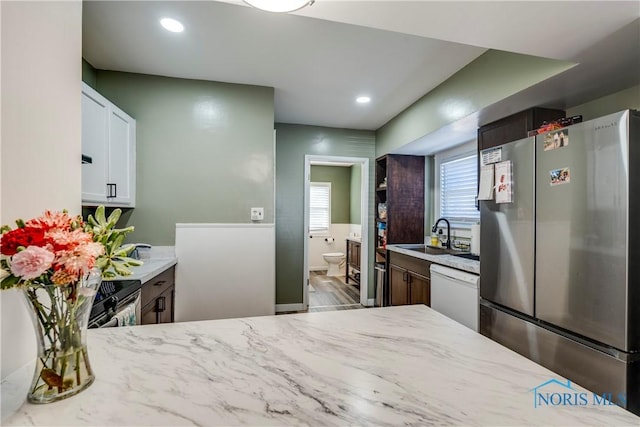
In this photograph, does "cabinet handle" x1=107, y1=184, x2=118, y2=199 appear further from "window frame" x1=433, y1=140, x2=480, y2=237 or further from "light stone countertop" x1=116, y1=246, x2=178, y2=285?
"window frame" x1=433, y1=140, x2=480, y2=237

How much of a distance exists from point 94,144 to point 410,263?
9.62ft

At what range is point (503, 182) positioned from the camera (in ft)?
6.02

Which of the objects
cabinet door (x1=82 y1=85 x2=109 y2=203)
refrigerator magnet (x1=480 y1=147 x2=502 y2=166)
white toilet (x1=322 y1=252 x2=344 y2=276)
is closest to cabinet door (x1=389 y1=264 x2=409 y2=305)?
refrigerator magnet (x1=480 y1=147 x2=502 y2=166)

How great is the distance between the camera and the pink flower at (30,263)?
564mm

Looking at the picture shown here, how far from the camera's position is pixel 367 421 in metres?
0.60

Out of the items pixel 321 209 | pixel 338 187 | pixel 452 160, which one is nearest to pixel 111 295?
pixel 452 160

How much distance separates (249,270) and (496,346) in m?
2.15

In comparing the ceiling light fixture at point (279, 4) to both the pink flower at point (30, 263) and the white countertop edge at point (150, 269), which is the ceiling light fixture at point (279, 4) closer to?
the pink flower at point (30, 263)

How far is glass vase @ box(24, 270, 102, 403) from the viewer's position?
2.10 ft

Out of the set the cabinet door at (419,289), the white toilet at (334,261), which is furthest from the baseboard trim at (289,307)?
the white toilet at (334,261)

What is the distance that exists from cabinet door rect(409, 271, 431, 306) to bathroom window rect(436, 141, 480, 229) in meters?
0.86

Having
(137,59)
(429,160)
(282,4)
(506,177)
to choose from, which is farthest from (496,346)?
(429,160)

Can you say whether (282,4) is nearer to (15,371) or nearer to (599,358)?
(15,371)

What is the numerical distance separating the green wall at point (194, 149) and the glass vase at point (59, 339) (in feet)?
6.85
